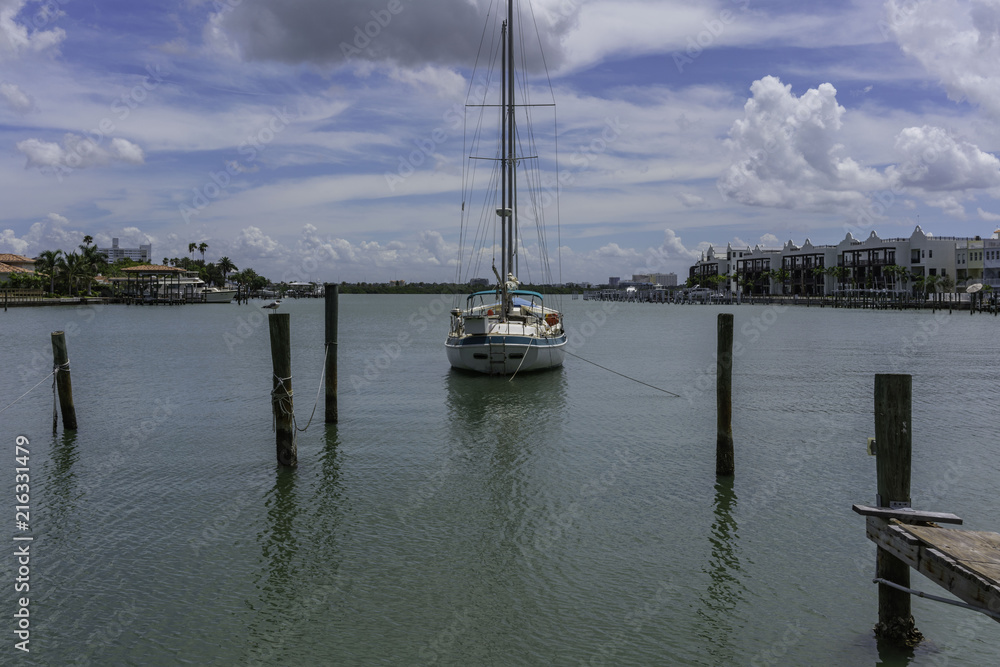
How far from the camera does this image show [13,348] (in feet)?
151

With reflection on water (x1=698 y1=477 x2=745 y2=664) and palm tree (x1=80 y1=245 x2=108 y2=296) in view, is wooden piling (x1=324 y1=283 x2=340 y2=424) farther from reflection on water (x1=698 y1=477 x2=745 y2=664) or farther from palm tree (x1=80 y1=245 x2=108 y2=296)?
palm tree (x1=80 y1=245 x2=108 y2=296)

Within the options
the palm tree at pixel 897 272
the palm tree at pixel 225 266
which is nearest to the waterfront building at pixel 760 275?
the palm tree at pixel 897 272

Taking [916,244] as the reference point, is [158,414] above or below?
below

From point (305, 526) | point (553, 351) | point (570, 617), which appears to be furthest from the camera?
point (553, 351)

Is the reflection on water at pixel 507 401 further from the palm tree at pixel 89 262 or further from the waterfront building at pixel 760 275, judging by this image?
the waterfront building at pixel 760 275

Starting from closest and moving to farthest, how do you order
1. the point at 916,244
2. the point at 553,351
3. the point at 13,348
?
1. the point at 553,351
2. the point at 13,348
3. the point at 916,244

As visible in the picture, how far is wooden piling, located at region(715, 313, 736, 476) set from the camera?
14.9 meters

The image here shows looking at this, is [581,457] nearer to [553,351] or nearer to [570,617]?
[570,617]

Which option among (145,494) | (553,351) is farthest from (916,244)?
(145,494)

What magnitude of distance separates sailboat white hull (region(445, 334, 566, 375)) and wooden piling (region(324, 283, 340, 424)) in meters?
10.2

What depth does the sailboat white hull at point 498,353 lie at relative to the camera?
3086 centimetres

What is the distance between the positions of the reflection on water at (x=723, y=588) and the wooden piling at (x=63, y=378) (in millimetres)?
15580

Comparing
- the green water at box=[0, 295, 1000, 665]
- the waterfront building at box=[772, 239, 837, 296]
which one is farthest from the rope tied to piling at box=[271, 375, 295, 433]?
the waterfront building at box=[772, 239, 837, 296]

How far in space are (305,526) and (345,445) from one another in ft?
20.6
